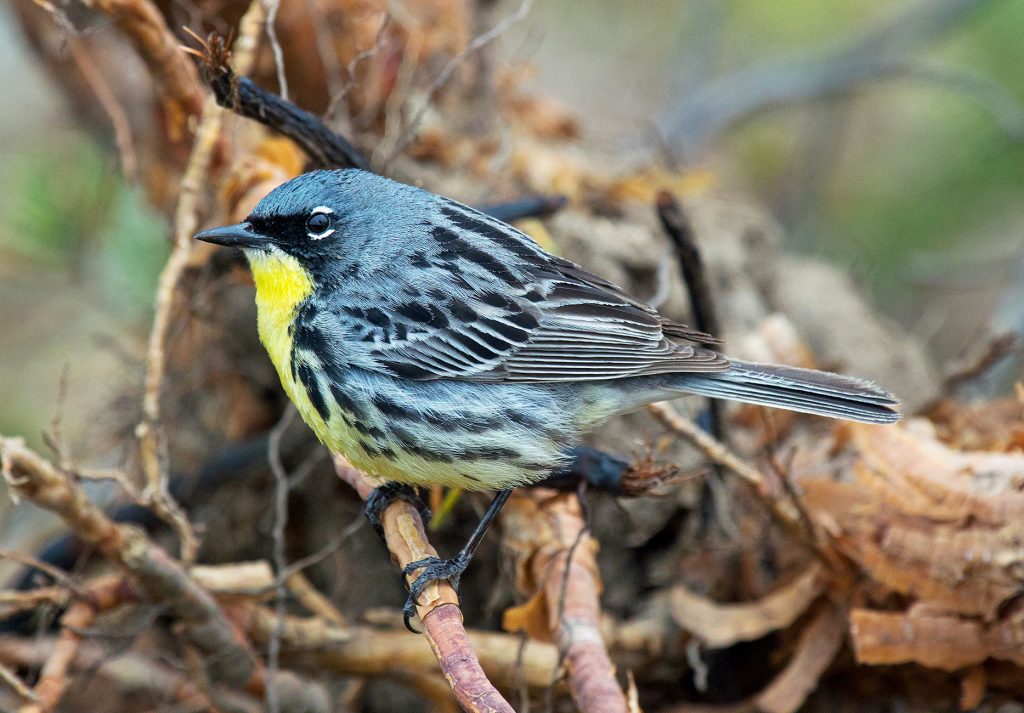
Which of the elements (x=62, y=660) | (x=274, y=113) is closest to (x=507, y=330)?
(x=274, y=113)

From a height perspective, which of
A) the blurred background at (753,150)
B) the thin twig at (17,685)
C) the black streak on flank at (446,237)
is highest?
the blurred background at (753,150)

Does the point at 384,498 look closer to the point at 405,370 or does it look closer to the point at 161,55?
the point at 405,370

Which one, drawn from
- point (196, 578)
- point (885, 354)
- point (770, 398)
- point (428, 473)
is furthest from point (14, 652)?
point (885, 354)

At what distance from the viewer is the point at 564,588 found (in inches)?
140

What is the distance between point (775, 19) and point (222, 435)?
5770mm

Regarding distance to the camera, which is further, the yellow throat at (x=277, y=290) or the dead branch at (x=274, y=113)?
the yellow throat at (x=277, y=290)

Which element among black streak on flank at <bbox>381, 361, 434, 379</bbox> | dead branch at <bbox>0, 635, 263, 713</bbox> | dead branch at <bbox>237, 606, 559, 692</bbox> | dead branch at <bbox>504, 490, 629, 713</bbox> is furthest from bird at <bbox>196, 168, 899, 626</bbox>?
dead branch at <bbox>0, 635, 263, 713</bbox>

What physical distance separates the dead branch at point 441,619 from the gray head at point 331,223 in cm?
74

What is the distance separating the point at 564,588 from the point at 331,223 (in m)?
1.45

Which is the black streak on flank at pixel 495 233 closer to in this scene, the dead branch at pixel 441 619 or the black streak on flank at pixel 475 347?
the black streak on flank at pixel 475 347

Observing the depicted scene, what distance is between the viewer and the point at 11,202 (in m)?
5.52

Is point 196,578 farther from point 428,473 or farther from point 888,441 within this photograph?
point 888,441

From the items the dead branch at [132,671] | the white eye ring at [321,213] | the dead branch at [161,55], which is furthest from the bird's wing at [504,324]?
the dead branch at [132,671]

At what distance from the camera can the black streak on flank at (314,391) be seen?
3.49 m
